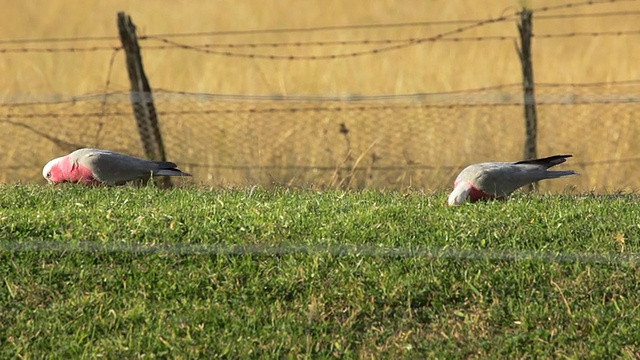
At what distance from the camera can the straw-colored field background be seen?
35.8 feet

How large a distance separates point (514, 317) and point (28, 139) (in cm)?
771

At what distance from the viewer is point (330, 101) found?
11.7 m

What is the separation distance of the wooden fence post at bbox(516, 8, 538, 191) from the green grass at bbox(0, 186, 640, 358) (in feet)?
11.3

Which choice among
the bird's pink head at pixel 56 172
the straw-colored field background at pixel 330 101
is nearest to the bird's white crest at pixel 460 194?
the straw-colored field background at pixel 330 101

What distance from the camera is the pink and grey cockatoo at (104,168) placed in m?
7.70

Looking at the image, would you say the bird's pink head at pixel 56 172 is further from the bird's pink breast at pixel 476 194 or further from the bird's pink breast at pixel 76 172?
the bird's pink breast at pixel 476 194

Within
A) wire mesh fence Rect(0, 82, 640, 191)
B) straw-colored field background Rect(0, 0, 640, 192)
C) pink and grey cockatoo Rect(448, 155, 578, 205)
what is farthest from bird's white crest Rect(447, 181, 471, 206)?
wire mesh fence Rect(0, 82, 640, 191)

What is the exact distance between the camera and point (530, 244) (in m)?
6.25

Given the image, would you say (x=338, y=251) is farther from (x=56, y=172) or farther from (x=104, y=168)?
(x=56, y=172)

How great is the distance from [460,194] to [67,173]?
99.9 inches

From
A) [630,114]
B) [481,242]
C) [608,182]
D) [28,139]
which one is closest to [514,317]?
[481,242]

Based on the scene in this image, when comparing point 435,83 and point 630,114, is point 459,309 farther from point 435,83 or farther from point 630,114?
point 435,83

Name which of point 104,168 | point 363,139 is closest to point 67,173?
point 104,168

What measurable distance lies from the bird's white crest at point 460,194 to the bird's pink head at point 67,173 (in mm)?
2299
